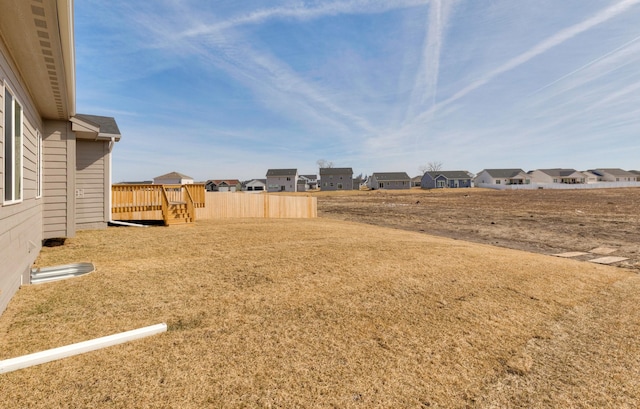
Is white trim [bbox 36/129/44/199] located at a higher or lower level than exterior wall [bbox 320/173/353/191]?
lower

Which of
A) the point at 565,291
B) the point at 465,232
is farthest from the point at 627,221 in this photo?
the point at 565,291

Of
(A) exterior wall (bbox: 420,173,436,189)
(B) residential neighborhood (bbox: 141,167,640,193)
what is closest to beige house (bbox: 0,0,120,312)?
(B) residential neighborhood (bbox: 141,167,640,193)

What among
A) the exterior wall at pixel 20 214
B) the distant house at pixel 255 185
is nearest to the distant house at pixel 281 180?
the distant house at pixel 255 185

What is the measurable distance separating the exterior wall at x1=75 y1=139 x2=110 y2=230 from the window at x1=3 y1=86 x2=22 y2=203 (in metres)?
5.73

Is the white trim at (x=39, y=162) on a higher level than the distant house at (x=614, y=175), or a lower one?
lower

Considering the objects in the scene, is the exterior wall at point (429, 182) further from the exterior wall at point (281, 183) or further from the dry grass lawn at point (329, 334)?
the dry grass lawn at point (329, 334)

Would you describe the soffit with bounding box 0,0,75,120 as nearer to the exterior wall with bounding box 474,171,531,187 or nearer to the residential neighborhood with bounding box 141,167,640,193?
the residential neighborhood with bounding box 141,167,640,193

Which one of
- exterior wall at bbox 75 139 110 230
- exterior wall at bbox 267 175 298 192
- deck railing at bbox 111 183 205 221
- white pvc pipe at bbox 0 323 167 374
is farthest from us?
exterior wall at bbox 267 175 298 192

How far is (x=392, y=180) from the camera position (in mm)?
71688

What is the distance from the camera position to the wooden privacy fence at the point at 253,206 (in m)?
14.3

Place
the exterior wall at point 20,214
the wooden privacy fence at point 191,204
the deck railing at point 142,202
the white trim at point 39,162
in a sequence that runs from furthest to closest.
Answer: the wooden privacy fence at point 191,204, the deck railing at point 142,202, the white trim at point 39,162, the exterior wall at point 20,214

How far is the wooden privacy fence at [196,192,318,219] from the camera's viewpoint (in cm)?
1427

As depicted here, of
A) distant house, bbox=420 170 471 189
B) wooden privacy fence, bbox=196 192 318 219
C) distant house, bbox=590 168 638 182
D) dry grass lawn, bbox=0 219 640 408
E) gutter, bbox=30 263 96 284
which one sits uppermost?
distant house, bbox=590 168 638 182

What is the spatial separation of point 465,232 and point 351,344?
1175cm
